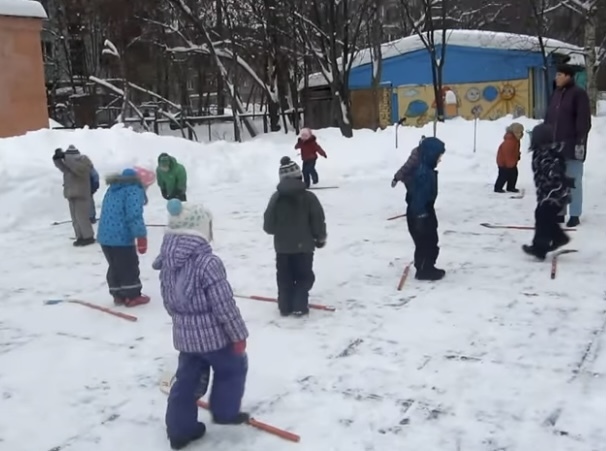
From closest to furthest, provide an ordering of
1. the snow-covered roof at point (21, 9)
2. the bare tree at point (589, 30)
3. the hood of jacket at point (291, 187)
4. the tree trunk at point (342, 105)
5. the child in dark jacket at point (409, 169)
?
the hood of jacket at point (291, 187), the child in dark jacket at point (409, 169), the snow-covered roof at point (21, 9), the bare tree at point (589, 30), the tree trunk at point (342, 105)

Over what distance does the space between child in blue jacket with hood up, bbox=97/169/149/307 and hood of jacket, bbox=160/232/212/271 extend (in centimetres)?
267

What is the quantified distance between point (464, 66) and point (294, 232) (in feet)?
75.5

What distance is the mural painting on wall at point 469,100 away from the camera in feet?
87.2

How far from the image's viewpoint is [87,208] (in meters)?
9.89

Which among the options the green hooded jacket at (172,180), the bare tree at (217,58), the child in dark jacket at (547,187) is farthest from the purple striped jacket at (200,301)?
the bare tree at (217,58)

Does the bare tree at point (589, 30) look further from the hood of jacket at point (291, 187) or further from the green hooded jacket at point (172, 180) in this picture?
the hood of jacket at point (291, 187)

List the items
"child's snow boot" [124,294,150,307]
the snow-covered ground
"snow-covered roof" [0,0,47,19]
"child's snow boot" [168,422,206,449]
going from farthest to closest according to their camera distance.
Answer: "snow-covered roof" [0,0,47,19] → "child's snow boot" [124,294,150,307] → the snow-covered ground → "child's snow boot" [168,422,206,449]

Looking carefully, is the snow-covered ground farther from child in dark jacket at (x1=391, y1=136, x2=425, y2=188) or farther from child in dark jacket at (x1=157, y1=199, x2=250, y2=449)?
child in dark jacket at (x1=391, y1=136, x2=425, y2=188)

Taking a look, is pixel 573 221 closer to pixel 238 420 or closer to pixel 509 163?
pixel 509 163

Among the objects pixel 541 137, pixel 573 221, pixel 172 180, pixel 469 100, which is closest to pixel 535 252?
pixel 541 137

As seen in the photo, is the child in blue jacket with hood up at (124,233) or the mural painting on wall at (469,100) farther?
the mural painting on wall at (469,100)

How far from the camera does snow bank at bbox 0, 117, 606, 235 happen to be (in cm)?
1232

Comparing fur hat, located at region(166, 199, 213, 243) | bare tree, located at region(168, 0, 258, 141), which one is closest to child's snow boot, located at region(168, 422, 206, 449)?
fur hat, located at region(166, 199, 213, 243)

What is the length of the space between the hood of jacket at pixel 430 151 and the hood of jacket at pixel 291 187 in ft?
5.26
